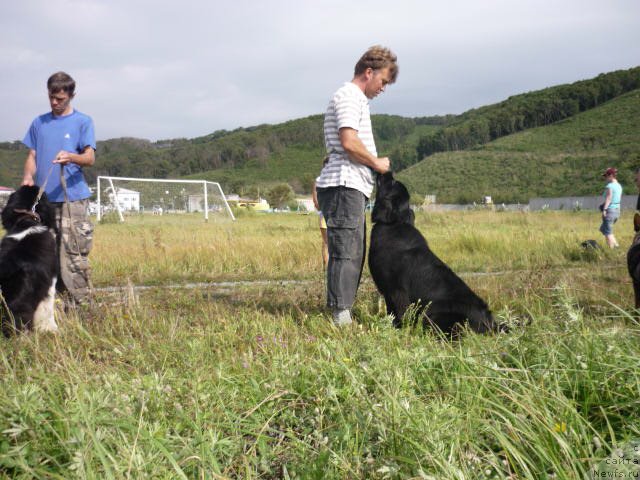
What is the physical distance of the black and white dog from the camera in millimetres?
3639

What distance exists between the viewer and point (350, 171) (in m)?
3.79

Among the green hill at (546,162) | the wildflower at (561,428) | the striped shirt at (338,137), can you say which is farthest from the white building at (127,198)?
the green hill at (546,162)

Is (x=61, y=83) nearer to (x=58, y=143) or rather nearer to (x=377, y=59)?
(x=58, y=143)

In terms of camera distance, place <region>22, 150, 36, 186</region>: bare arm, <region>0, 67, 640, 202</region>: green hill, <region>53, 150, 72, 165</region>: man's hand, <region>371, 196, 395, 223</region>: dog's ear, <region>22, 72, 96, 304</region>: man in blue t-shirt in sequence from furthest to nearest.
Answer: <region>0, 67, 640, 202</region>: green hill, <region>22, 150, 36, 186</region>: bare arm, <region>22, 72, 96, 304</region>: man in blue t-shirt, <region>53, 150, 72, 165</region>: man's hand, <region>371, 196, 395, 223</region>: dog's ear

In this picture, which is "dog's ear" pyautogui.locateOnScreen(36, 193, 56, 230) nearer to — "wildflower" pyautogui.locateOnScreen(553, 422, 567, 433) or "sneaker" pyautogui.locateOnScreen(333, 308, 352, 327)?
"sneaker" pyautogui.locateOnScreen(333, 308, 352, 327)

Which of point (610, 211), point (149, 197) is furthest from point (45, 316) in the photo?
point (149, 197)

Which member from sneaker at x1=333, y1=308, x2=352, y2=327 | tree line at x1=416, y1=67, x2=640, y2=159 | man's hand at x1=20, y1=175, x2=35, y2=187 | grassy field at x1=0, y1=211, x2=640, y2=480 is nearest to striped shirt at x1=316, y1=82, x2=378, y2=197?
sneaker at x1=333, y1=308, x2=352, y2=327

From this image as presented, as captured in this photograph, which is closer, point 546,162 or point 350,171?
point 350,171

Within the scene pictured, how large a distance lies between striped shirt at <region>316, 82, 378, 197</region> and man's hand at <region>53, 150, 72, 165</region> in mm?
2165

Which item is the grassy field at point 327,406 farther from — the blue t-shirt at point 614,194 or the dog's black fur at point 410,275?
the blue t-shirt at point 614,194

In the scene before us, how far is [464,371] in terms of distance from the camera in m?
2.07

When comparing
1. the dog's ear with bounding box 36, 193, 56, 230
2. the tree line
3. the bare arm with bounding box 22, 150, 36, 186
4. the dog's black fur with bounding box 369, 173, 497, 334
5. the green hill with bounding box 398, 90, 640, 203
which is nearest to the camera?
the dog's black fur with bounding box 369, 173, 497, 334

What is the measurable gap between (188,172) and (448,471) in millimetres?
124929

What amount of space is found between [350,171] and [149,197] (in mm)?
20255
